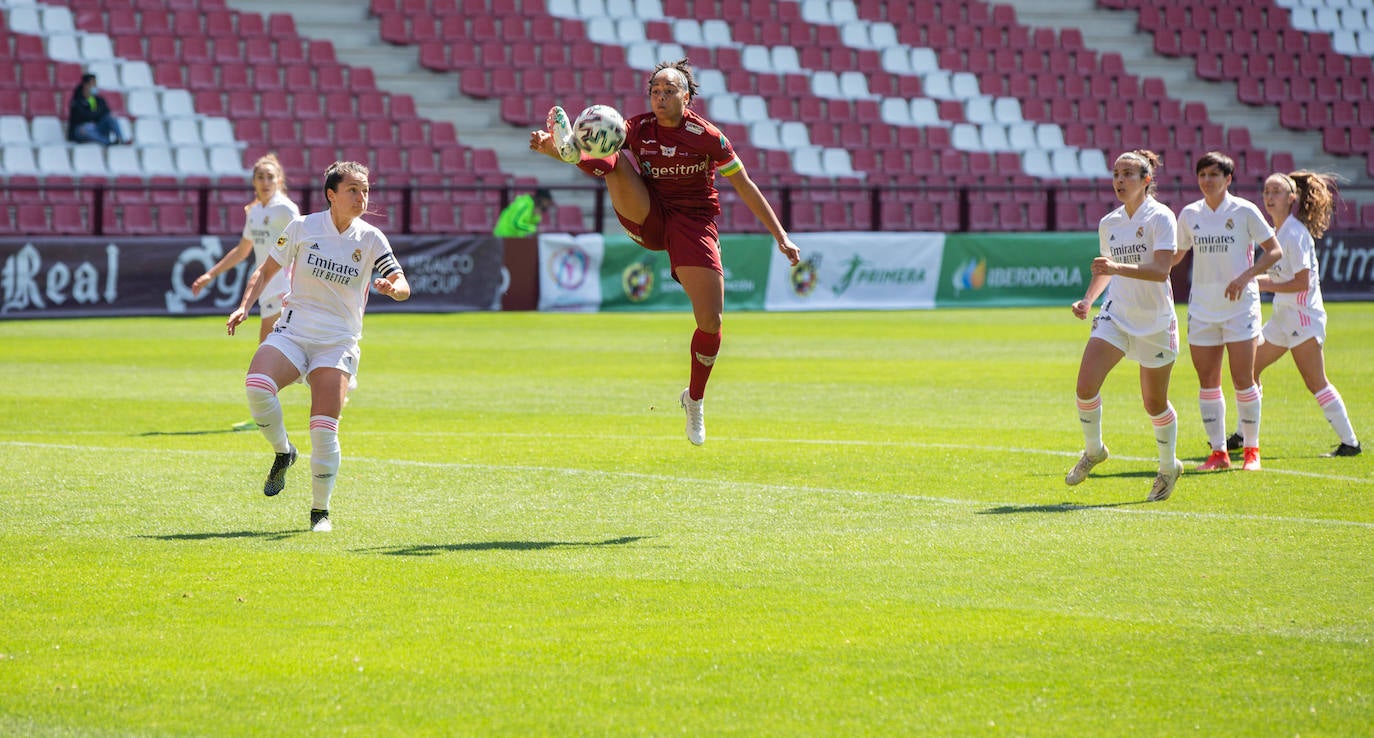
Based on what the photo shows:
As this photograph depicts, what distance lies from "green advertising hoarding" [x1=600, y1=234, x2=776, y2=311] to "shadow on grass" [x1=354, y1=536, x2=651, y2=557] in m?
19.2

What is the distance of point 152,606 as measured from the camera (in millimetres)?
6379

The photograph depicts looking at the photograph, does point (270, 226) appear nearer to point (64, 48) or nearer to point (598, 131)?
point (598, 131)

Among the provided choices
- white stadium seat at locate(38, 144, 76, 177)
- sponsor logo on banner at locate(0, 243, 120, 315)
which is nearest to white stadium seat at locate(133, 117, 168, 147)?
white stadium seat at locate(38, 144, 76, 177)

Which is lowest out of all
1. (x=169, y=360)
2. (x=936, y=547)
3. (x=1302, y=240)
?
(x=169, y=360)

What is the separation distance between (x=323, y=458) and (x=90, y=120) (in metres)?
20.4

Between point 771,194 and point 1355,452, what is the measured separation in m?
20.5

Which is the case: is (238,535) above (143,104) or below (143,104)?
below

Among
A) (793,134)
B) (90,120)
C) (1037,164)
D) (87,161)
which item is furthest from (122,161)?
(1037,164)

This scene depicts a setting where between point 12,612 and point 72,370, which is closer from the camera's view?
point 12,612

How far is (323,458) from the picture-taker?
8.05 meters

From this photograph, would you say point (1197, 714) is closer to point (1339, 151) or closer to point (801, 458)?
point (801, 458)

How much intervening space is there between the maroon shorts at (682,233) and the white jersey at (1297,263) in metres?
4.28

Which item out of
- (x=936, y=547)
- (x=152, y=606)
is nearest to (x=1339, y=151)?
(x=936, y=547)

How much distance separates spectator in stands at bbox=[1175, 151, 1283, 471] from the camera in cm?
1030
